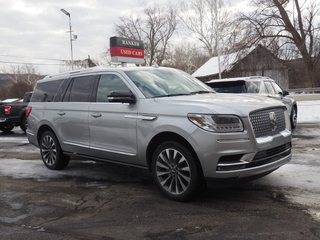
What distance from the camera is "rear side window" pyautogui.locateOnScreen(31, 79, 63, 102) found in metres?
6.29

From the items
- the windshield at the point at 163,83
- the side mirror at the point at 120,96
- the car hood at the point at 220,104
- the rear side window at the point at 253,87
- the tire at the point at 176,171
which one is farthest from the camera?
the rear side window at the point at 253,87

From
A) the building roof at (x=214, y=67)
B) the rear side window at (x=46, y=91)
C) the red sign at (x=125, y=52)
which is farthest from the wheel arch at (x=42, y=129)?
the building roof at (x=214, y=67)

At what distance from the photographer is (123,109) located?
15.3ft

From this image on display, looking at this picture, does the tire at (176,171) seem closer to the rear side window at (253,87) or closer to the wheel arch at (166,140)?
the wheel arch at (166,140)

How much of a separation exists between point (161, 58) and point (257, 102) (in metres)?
51.0

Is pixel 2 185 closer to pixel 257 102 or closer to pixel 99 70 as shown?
pixel 99 70

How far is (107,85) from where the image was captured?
5137 millimetres

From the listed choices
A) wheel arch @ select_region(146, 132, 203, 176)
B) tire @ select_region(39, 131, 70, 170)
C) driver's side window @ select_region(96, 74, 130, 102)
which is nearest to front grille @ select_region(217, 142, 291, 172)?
wheel arch @ select_region(146, 132, 203, 176)

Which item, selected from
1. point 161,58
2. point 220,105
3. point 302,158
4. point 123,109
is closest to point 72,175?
point 123,109

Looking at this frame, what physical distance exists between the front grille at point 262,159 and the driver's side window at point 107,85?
2020mm

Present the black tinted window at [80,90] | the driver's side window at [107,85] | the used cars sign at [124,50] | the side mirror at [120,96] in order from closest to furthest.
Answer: the side mirror at [120,96] < the driver's side window at [107,85] < the black tinted window at [80,90] < the used cars sign at [124,50]

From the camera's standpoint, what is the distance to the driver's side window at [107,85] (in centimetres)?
492

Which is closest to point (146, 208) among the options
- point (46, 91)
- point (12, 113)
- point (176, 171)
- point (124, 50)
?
point (176, 171)

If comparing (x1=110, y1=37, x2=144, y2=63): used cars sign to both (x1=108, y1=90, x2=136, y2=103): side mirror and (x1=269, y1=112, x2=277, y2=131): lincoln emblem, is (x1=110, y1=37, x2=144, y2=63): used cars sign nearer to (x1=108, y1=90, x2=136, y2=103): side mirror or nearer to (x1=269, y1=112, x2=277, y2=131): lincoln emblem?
(x1=108, y1=90, x2=136, y2=103): side mirror
